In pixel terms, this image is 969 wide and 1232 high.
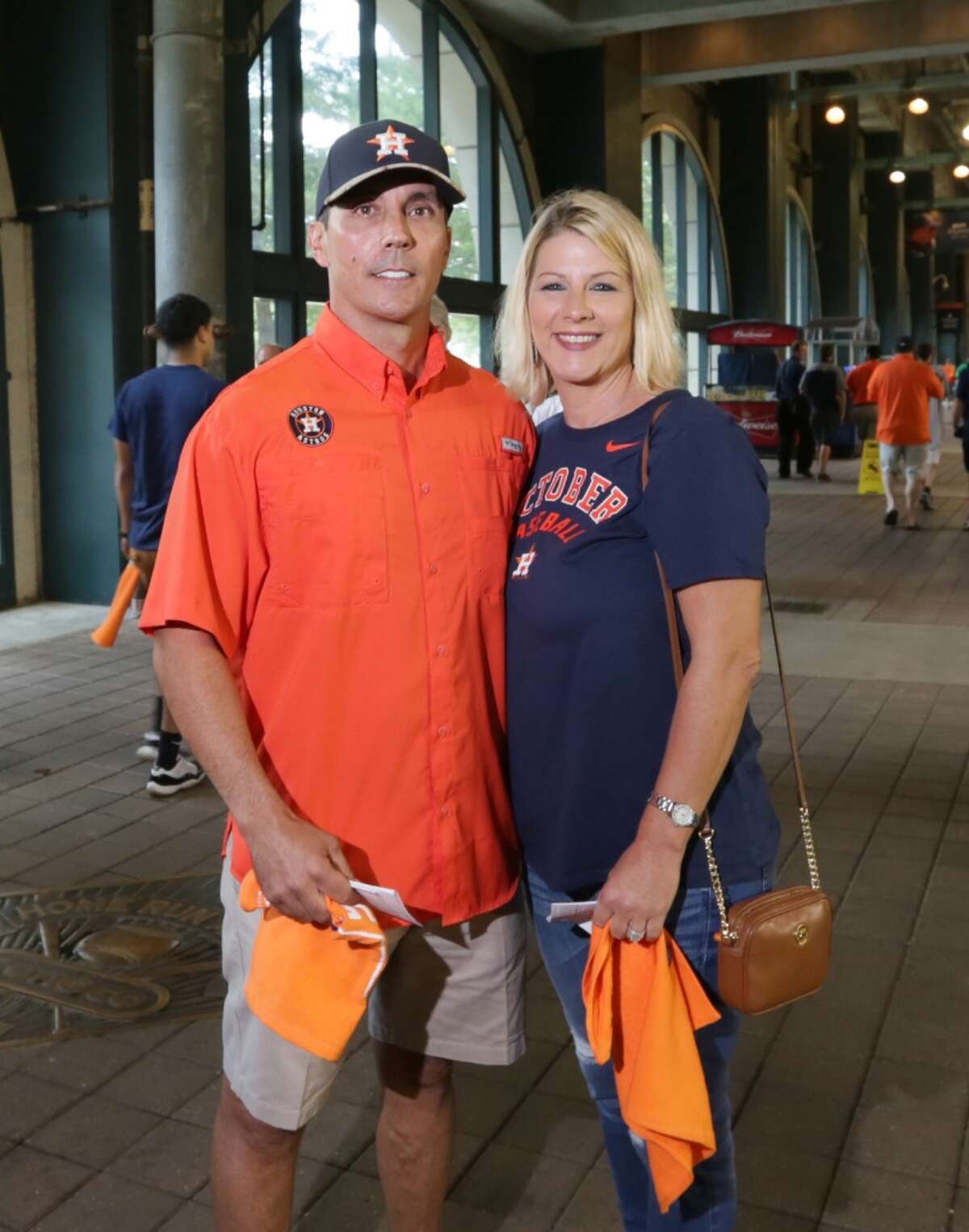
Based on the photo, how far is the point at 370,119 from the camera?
578 inches

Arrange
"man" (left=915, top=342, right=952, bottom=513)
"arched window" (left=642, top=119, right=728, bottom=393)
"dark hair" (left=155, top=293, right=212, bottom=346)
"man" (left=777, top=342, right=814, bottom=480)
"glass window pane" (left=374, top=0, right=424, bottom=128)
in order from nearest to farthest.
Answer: "dark hair" (left=155, top=293, right=212, bottom=346), "man" (left=915, top=342, right=952, bottom=513), "glass window pane" (left=374, top=0, right=424, bottom=128), "man" (left=777, top=342, right=814, bottom=480), "arched window" (left=642, top=119, right=728, bottom=393)

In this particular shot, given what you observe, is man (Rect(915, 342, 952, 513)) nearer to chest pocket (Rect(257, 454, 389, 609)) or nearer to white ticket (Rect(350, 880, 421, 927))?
chest pocket (Rect(257, 454, 389, 609))

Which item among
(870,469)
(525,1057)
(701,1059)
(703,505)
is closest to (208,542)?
(703,505)

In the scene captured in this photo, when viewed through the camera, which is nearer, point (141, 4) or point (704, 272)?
point (141, 4)

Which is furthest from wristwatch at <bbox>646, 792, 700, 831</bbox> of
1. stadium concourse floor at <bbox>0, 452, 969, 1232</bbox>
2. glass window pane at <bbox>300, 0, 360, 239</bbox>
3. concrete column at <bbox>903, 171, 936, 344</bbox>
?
concrete column at <bbox>903, 171, 936, 344</bbox>

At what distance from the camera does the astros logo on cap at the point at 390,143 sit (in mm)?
2176

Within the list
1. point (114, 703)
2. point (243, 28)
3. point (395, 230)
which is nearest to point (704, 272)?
point (243, 28)

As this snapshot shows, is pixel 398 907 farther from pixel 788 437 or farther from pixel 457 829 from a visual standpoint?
pixel 788 437

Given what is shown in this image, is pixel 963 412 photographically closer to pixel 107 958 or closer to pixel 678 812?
pixel 107 958

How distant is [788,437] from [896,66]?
17.3 metres

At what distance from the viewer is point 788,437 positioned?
21.4m

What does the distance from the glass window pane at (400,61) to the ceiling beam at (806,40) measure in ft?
16.8

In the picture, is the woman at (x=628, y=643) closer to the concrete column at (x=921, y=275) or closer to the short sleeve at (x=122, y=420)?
the short sleeve at (x=122, y=420)

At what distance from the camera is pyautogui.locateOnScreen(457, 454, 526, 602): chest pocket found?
220 cm
